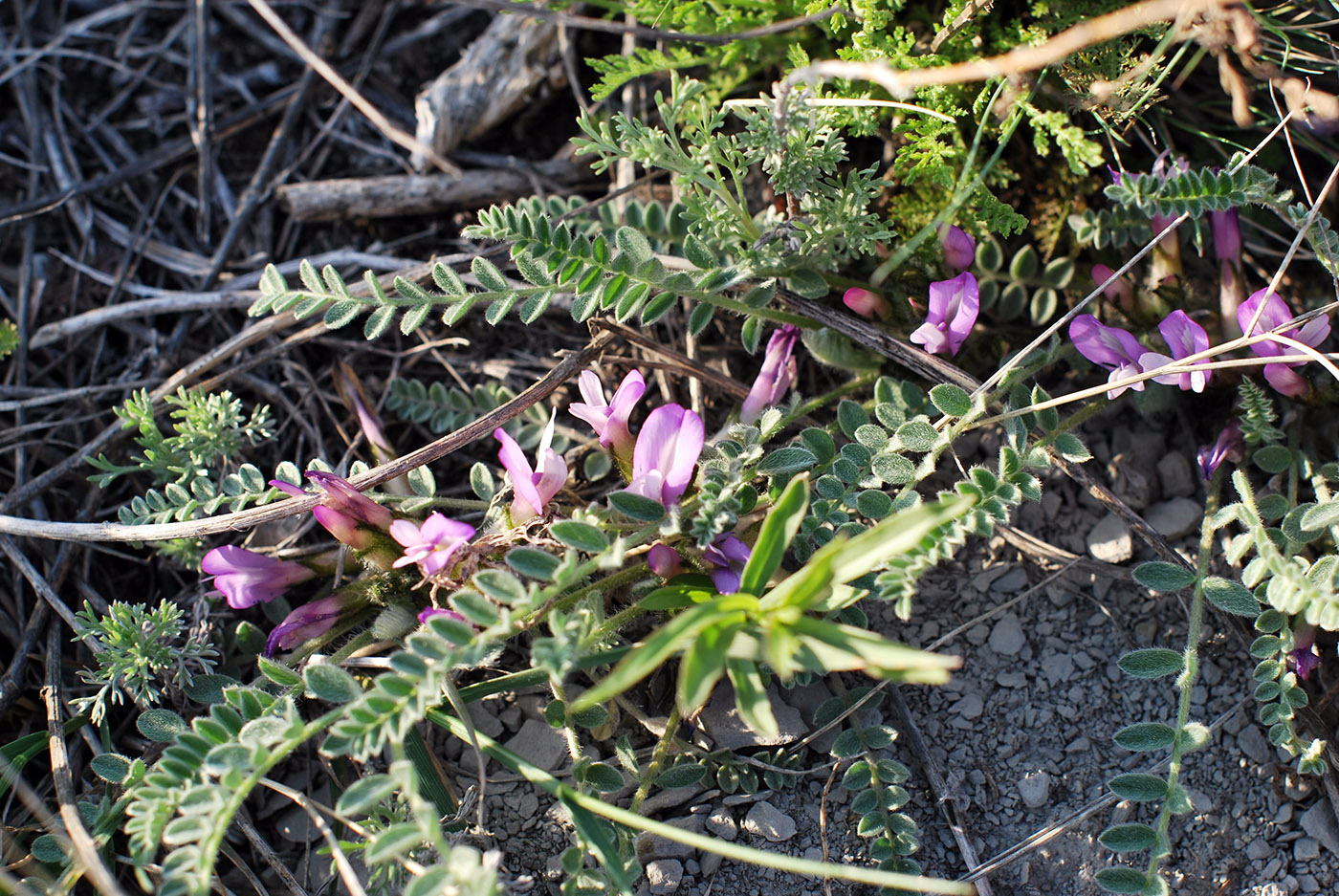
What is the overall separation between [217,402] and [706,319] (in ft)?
3.49

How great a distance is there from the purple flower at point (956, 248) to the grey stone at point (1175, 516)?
694 mm

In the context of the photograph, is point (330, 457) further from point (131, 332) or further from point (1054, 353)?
point (1054, 353)

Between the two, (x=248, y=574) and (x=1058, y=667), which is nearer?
(x=248, y=574)

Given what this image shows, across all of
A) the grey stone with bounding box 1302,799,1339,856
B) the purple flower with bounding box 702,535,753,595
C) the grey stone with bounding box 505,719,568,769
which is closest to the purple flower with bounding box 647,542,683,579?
the purple flower with bounding box 702,535,753,595

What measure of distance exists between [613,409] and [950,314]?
728 mm

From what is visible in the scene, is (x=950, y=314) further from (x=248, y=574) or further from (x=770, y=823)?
(x=248, y=574)

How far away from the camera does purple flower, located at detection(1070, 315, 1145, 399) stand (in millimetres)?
1903

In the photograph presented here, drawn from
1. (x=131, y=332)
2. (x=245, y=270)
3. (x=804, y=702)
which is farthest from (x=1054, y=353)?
(x=131, y=332)

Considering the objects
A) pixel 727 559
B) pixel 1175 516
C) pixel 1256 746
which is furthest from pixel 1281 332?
pixel 727 559

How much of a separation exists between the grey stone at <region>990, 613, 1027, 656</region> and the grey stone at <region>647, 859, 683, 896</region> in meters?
0.80

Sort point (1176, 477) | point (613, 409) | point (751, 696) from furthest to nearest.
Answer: point (1176, 477) < point (613, 409) < point (751, 696)

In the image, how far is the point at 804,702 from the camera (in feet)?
6.56

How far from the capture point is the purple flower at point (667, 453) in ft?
5.71

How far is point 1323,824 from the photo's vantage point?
188 centimetres
